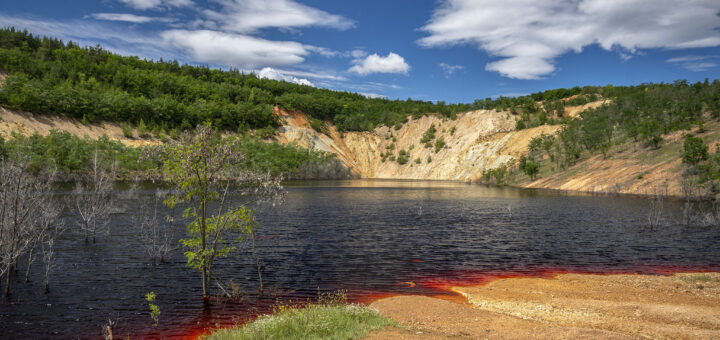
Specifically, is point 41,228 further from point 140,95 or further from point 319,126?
point 319,126

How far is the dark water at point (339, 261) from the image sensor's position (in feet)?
58.1

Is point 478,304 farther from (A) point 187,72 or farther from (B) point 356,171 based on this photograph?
(A) point 187,72

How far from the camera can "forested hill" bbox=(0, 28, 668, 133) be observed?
119 metres

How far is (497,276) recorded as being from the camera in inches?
953

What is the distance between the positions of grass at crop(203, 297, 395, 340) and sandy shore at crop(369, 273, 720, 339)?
0.80m

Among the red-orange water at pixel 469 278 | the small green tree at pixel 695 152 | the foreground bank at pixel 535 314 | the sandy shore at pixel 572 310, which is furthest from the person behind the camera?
the small green tree at pixel 695 152

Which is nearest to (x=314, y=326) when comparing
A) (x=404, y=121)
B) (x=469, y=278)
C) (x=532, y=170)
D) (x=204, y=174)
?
(x=204, y=174)

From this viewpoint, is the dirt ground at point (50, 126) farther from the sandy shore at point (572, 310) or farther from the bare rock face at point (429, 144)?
the sandy shore at point (572, 310)

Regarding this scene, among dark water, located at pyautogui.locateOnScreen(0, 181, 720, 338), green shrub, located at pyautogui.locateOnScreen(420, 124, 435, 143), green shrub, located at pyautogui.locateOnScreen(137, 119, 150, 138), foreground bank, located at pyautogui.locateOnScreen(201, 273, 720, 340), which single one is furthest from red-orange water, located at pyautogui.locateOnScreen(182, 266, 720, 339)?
green shrub, located at pyautogui.locateOnScreen(420, 124, 435, 143)

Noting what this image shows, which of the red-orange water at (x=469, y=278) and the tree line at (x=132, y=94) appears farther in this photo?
the tree line at (x=132, y=94)

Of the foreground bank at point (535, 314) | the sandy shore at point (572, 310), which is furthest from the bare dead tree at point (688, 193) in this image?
the foreground bank at point (535, 314)

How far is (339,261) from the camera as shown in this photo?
27.5 metres

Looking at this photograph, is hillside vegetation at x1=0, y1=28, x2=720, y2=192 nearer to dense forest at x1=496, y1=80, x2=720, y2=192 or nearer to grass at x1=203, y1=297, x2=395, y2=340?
dense forest at x1=496, y1=80, x2=720, y2=192

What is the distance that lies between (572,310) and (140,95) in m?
163
